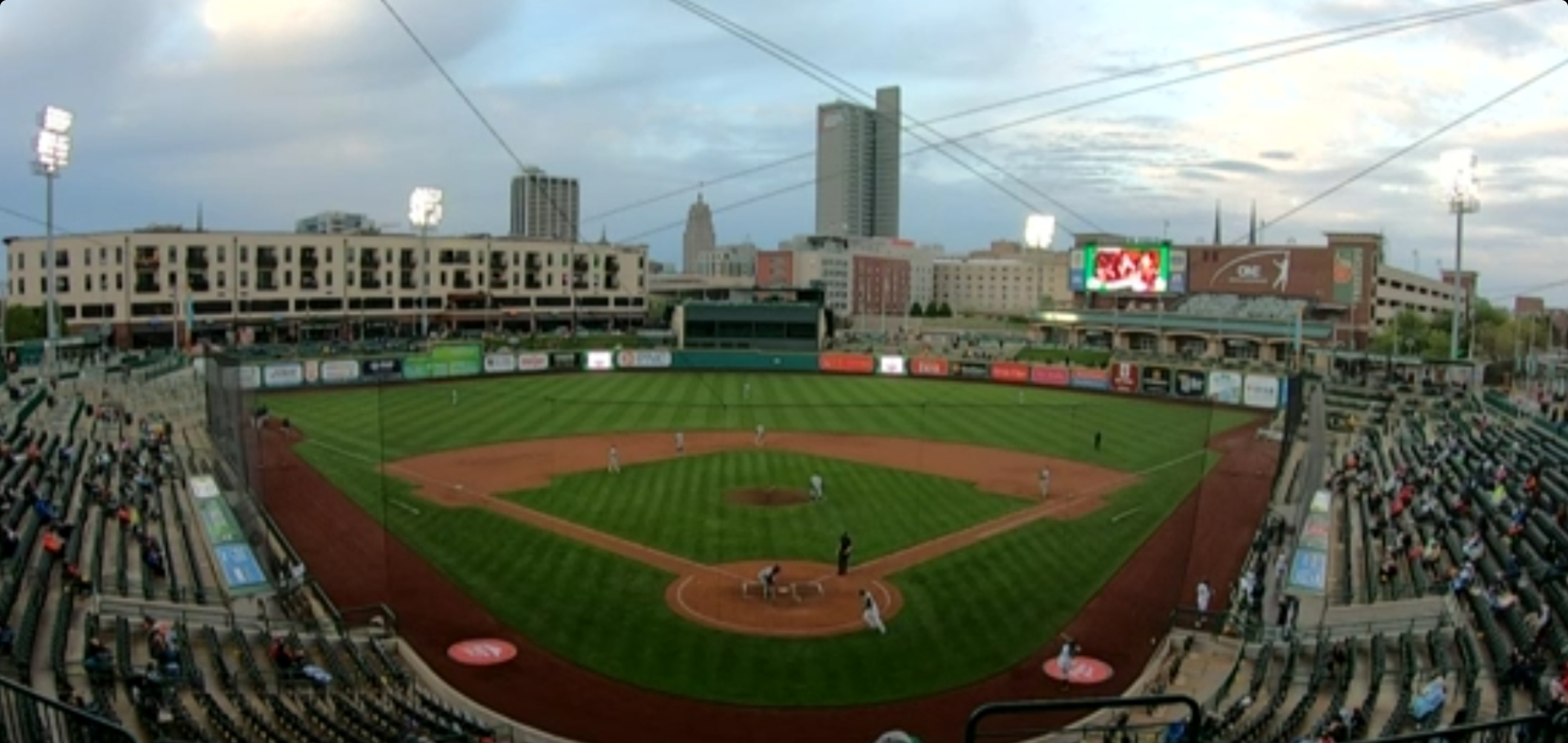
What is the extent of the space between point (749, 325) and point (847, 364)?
31.6 feet

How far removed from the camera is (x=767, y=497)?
3403cm

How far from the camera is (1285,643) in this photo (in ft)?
65.5

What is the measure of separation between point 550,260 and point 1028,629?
87.0 metres

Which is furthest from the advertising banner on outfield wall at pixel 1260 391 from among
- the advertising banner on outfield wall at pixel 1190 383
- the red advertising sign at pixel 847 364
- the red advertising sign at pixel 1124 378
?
the red advertising sign at pixel 847 364

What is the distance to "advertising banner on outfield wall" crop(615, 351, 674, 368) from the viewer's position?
74.8m

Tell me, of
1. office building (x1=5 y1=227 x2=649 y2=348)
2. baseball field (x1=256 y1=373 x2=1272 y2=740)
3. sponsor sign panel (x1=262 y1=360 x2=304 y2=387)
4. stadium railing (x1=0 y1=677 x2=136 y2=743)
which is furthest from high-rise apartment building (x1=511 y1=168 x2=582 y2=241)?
stadium railing (x1=0 y1=677 x2=136 y2=743)

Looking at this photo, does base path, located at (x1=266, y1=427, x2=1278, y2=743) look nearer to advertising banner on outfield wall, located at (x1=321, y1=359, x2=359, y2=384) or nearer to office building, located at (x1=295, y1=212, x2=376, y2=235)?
advertising banner on outfield wall, located at (x1=321, y1=359, x2=359, y2=384)

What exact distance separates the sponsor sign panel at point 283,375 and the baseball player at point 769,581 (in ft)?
141

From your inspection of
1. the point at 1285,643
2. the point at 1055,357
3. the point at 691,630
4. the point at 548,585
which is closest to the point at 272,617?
the point at 548,585

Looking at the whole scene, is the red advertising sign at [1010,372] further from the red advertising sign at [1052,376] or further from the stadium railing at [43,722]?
the stadium railing at [43,722]

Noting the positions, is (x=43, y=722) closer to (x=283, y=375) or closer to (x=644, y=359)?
(x=283, y=375)

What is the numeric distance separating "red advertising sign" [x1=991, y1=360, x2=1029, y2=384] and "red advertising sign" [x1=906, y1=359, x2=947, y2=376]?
333 cm

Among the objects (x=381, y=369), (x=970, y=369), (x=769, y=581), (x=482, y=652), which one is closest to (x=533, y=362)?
(x=381, y=369)

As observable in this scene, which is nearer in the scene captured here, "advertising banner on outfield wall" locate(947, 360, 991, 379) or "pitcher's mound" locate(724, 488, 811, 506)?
"pitcher's mound" locate(724, 488, 811, 506)
